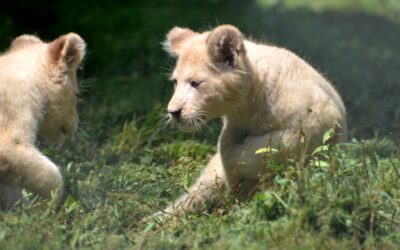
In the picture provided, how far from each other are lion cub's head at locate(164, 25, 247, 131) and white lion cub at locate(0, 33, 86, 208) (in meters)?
1.03

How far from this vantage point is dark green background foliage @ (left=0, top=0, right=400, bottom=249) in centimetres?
718

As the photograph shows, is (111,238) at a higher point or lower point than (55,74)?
lower

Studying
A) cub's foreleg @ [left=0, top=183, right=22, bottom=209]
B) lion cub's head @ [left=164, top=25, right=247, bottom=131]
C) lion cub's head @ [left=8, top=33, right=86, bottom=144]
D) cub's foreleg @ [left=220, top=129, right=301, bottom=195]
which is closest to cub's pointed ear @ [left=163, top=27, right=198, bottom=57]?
lion cub's head @ [left=164, top=25, right=247, bottom=131]

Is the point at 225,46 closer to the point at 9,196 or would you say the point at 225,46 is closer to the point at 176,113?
the point at 176,113

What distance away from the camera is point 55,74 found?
8.86 meters

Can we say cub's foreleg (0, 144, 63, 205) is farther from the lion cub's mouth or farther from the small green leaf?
the small green leaf

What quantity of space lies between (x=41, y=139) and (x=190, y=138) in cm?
243

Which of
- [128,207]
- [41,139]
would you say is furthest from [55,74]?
[128,207]

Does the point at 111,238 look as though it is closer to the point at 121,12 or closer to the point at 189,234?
the point at 189,234

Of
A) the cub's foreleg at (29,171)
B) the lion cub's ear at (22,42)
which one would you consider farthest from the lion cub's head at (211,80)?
the lion cub's ear at (22,42)

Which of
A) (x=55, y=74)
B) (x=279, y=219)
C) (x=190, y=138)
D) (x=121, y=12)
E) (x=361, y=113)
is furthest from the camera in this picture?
(x=121, y=12)

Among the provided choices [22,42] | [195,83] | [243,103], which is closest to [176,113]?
[195,83]

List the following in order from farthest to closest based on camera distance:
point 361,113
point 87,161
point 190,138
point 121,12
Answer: point 121,12
point 361,113
point 190,138
point 87,161

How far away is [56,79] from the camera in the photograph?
29.1ft
